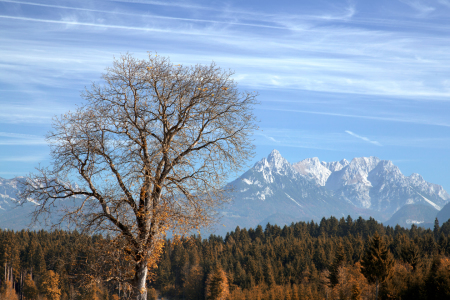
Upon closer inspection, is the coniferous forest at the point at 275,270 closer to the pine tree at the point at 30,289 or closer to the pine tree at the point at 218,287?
→ the pine tree at the point at 218,287

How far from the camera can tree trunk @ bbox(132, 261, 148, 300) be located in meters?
15.8

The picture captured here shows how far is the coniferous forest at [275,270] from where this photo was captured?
2859 inches

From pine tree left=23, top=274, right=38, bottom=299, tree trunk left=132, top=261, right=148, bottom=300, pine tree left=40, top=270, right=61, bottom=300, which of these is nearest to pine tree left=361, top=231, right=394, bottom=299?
tree trunk left=132, top=261, right=148, bottom=300

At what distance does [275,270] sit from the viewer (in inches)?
4663

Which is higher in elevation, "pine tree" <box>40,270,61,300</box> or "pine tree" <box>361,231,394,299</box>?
"pine tree" <box>361,231,394,299</box>

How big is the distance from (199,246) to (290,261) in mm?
40589

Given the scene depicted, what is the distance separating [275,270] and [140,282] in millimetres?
108899

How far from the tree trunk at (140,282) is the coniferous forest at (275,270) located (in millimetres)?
50725

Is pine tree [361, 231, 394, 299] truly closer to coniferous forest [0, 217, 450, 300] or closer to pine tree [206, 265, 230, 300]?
coniferous forest [0, 217, 450, 300]

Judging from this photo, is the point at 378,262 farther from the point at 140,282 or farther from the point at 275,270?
the point at 140,282

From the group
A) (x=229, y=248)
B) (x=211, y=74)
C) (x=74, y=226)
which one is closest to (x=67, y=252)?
(x=74, y=226)

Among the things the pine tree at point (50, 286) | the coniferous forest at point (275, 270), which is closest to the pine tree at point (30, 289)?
the coniferous forest at point (275, 270)

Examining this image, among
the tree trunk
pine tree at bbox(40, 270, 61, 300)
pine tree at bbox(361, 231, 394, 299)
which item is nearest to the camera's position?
the tree trunk

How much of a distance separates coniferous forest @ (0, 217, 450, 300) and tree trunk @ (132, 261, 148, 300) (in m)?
50.7
